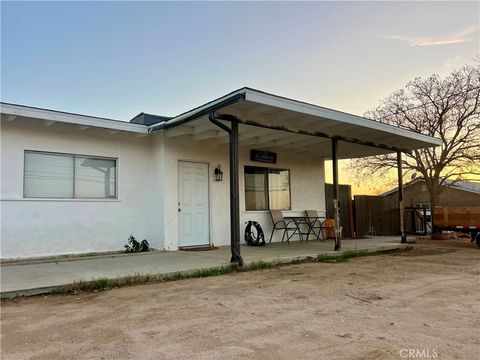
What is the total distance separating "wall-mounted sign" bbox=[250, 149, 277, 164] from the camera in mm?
10023

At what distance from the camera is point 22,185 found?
22.4ft

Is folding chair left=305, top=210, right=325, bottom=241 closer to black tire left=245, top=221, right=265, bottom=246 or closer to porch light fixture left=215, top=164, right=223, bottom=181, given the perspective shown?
black tire left=245, top=221, right=265, bottom=246

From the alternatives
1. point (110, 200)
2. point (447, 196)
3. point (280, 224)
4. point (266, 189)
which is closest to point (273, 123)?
point (266, 189)

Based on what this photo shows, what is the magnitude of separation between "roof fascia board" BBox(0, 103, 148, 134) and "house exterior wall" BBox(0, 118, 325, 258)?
1.69ft

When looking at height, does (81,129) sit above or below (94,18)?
below

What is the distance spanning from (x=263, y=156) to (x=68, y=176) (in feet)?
16.3

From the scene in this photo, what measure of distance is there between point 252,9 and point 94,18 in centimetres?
382

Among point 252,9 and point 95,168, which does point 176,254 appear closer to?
point 95,168

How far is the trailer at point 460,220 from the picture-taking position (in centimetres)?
1049

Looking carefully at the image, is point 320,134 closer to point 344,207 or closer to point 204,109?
point 204,109

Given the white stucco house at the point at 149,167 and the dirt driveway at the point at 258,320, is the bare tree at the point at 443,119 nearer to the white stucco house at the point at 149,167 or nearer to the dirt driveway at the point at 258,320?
the white stucco house at the point at 149,167

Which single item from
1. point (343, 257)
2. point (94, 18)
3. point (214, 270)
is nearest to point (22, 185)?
point (214, 270)

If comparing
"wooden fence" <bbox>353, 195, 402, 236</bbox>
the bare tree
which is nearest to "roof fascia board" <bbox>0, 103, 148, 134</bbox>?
"wooden fence" <bbox>353, 195, 402, 236</bbox>

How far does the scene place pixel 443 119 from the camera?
14.6 metres
